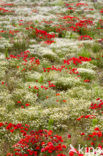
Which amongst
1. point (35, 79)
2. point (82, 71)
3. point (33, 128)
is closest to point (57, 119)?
point (33, 128)

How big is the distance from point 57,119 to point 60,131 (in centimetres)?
33

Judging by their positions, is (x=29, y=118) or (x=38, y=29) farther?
(x=38, y=29)

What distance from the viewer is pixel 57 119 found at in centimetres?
544

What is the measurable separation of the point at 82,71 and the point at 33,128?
3.82m

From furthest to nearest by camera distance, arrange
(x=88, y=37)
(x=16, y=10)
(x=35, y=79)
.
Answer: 1. (x=16, y=10)
2. (x=88, y=37)
3. (x=35, y=79)

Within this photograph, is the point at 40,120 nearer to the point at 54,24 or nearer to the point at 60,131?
the point at 60,131

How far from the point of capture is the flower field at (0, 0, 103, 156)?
4.59 m

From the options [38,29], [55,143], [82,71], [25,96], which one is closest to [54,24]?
[38,29]

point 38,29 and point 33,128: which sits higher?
point 38,29

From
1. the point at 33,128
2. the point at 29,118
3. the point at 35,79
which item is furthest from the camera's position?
the point at 35,79

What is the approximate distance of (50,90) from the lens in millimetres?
7129

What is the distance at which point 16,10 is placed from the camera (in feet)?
62.7

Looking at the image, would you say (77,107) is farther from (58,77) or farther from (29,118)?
(58,77)

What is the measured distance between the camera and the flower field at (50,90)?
459 centimetres
